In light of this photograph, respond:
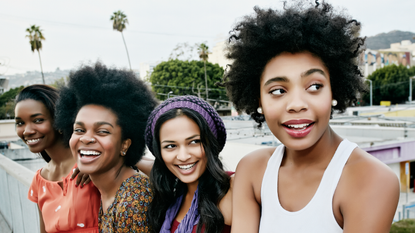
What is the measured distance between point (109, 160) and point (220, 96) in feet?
162

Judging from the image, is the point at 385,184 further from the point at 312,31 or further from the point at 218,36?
the point at 218,36

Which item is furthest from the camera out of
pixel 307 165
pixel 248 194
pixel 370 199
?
pixel 248 194

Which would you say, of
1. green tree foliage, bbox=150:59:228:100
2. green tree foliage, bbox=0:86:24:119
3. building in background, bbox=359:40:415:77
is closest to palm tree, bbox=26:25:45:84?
green tree foliage, bbox=0:86:24:119

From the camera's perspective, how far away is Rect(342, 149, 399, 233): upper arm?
4.81 feet

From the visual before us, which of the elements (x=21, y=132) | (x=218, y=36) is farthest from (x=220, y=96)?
(x=218, y=36)

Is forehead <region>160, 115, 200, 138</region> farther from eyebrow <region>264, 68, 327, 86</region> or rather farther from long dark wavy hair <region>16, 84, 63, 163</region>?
long dark wavy hair <region>16, 84, 63, 163</region>

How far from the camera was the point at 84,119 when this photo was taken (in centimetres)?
260

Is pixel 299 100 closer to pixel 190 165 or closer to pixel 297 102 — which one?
pixel 297 102

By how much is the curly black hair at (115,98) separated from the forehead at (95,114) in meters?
0.03

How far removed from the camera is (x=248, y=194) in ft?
6.69

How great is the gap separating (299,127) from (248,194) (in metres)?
0.60

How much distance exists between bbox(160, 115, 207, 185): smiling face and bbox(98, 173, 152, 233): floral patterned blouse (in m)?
0.36

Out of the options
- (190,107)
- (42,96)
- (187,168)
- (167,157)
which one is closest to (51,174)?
(42,96)

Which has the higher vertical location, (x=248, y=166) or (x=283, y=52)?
(x=283, y=52)
